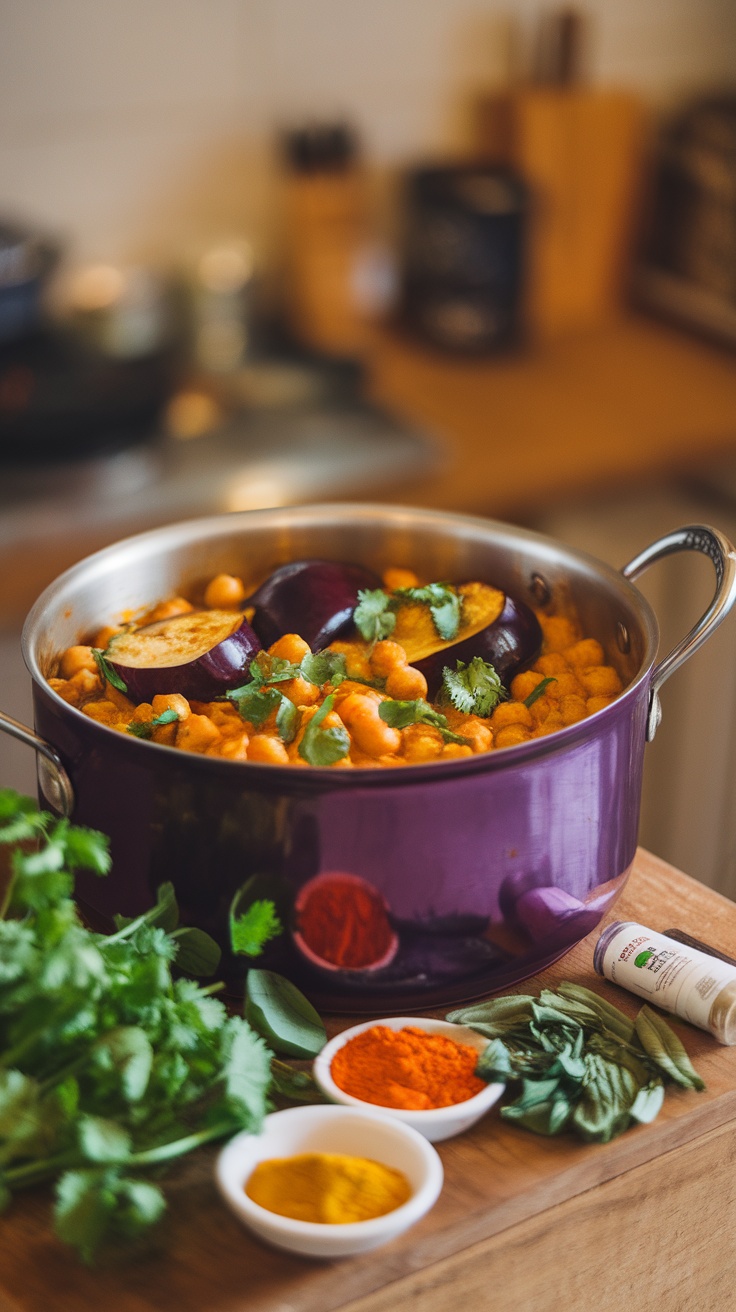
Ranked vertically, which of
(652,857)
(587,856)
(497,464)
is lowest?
(497,464)

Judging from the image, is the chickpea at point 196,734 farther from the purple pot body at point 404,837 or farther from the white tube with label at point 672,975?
the white tube with label at point 672,975

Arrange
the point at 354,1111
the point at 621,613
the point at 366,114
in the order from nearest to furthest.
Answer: the point at 354,1111 < the point at 621,613 < the point at 366,114

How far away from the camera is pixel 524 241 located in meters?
2.34

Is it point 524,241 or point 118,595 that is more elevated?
point 118,595

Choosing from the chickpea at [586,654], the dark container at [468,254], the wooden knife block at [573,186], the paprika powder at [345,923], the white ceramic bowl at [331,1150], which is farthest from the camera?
the wooden knife block at [573,186]

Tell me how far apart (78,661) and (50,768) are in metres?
0.13

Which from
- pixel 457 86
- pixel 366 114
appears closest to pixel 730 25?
pixel 457 86

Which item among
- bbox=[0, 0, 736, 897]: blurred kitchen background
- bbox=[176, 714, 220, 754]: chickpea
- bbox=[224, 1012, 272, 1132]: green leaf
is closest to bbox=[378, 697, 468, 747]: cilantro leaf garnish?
bbox=[176, 714, 220, 754]: chickpea

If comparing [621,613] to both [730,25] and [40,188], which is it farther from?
[730,25]

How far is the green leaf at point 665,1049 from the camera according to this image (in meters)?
0.72

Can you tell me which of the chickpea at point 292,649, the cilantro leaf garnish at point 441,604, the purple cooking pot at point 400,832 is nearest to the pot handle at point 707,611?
the purple cooking pot at point 400,832

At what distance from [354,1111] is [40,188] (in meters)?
1.94

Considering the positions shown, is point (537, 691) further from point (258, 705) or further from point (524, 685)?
point (258, 705)

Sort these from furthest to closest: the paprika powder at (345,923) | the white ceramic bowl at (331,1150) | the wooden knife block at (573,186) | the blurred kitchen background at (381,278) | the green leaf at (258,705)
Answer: the wooden knife block at (573,186), the blurred kitchen background at (381,278), the green leaf at (258,705), the paprika powder at (345,923), the white ceramic bowl at (331,1150)
